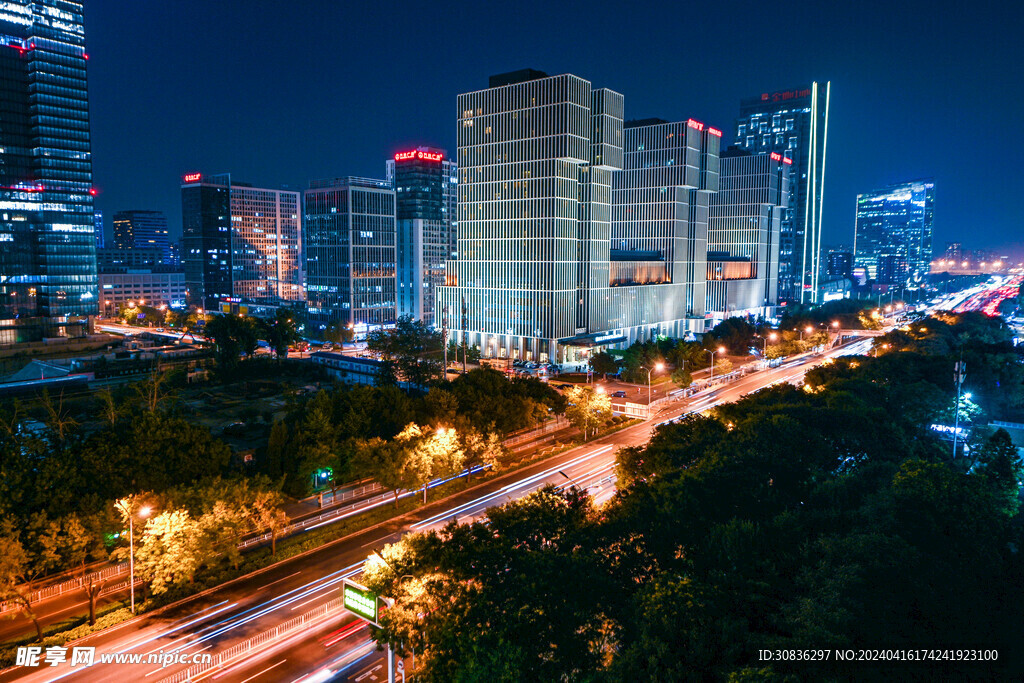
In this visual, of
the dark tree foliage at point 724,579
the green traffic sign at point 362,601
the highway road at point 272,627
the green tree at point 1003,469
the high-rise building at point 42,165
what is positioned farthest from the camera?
the high-rise building at point 42,165

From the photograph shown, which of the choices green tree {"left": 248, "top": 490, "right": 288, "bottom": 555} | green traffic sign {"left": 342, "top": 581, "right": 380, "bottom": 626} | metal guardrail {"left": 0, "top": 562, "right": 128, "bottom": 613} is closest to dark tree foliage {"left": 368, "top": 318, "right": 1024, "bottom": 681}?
green traffic sign {"left": 342, "top": 581, "right": 380, "bottom": 626}

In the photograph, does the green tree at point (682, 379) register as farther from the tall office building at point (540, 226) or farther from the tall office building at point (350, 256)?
the tall office building at point (350, 256)

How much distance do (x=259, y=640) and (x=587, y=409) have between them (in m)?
44.6

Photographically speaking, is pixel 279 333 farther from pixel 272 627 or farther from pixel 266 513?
pixel 272 627

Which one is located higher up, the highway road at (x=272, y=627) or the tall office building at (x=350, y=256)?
the tall office building at (x=350, y=256)

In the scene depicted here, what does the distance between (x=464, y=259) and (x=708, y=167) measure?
78.8 m

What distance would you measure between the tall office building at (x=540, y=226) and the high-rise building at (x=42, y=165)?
313 feet

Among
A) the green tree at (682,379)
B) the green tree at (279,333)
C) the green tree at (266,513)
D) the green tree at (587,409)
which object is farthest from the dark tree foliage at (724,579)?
the green tree at (279,333)

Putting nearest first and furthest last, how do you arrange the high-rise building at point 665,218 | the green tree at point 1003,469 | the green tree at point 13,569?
the green tree at point 13,569, the green tree at point 1003,469, the high-rise building at point 665,218

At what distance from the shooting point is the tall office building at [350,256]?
179375 millimetres

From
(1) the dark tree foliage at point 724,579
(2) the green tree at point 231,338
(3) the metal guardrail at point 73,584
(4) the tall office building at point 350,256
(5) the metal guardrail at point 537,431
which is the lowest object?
(3) the metal guardrail at point 73,584

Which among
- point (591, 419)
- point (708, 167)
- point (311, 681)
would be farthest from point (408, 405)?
point (708, 167)

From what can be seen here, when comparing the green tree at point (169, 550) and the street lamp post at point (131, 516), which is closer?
the green tree at point (169, 550)

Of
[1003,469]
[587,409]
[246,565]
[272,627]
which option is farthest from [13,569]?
[1003,469]
